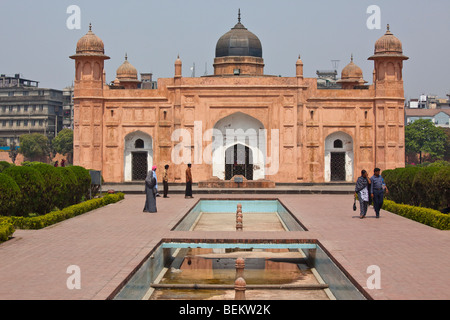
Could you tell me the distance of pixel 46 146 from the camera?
6384cm

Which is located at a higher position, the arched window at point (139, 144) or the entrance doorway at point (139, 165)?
the arched window at point (139, 144)

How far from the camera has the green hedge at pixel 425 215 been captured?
1275 cm

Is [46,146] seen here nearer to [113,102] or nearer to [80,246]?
[113,102]

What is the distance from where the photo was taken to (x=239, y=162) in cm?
2873

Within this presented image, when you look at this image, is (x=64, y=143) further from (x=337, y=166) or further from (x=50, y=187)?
(x=50, y=187)

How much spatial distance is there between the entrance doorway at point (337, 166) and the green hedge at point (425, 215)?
464 inches

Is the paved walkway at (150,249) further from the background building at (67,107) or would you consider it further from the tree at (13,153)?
the background building at (67,107)

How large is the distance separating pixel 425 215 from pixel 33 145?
53.7 m

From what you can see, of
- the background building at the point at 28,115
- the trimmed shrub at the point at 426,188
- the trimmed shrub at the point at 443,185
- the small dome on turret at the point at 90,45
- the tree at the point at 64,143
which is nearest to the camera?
the trimmed shrub at the point at 443,185

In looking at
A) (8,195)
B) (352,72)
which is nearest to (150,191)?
(8,195)

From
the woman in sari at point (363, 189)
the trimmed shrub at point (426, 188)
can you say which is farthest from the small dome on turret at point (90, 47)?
the woman in sari at point (363, 189)

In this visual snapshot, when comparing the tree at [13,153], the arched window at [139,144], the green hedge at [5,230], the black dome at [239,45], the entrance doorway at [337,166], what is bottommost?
the green hedge at [5,230]

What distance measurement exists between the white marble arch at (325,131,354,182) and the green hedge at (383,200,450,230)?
38.6 ft
